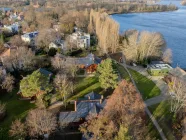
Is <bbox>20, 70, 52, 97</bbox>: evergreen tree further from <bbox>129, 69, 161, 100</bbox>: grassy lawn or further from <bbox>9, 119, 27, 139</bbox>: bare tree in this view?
<bbox>129, 69, 161, 100</bbox>: grassy lawn

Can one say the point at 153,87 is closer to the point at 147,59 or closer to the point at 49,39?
the point at 147,59

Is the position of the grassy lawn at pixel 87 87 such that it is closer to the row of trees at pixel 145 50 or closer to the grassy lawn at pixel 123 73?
the grassy lawn at pixel 123 73

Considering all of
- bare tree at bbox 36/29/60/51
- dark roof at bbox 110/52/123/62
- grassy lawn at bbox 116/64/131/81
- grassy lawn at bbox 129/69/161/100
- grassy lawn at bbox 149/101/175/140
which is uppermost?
bare tree at bbox 36/29/60/51

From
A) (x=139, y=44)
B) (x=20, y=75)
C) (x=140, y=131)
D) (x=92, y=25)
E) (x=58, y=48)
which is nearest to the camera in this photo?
(x=140, y=131)

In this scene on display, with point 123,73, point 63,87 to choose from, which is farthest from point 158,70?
point 63,87

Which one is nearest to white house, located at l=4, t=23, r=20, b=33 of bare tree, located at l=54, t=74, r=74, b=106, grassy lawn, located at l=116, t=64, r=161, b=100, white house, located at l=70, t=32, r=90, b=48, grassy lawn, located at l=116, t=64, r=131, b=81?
white house, located at l=70, t=32, r=90, b=48

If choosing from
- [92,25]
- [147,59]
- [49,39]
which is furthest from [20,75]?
[92,25]

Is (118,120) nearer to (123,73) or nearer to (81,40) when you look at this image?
(123,73)
